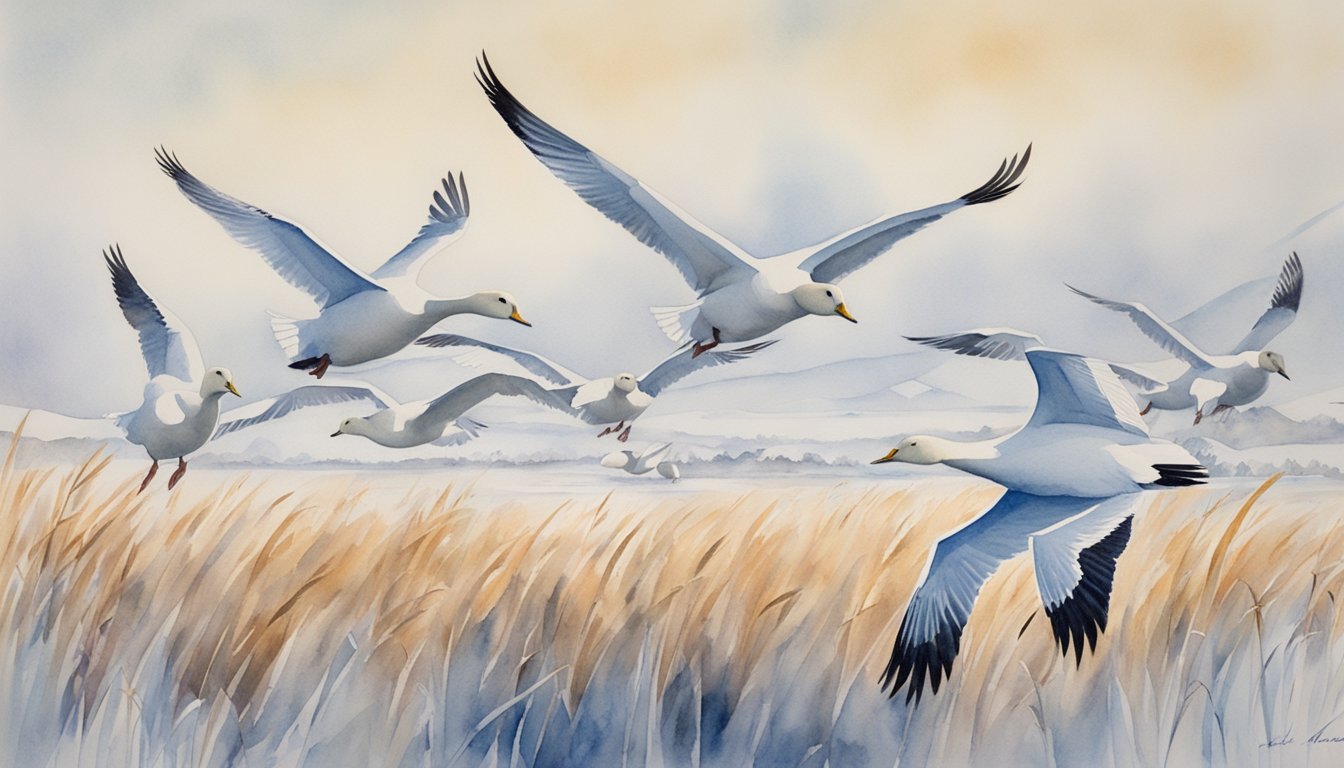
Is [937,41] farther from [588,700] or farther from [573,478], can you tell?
[588,700]

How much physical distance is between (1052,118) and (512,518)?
97 cm

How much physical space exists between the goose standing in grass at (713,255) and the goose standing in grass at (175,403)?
55 centimetres

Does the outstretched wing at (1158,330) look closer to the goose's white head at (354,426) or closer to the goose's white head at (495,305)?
the goose's white head at (495,305)

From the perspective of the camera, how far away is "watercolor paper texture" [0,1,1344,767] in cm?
138

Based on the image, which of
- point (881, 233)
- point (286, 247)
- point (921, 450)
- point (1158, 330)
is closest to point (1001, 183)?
point (881, 233)

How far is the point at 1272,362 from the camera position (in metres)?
1.42

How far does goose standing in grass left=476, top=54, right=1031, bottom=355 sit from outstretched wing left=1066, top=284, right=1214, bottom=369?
0.90ft

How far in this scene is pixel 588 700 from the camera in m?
1.38

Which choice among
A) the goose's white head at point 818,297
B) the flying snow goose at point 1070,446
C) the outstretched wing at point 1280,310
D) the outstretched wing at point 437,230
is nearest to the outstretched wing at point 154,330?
the outstretched wing at point 437,230

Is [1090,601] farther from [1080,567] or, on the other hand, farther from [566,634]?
[566,634]

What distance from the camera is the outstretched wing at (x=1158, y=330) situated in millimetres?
1397

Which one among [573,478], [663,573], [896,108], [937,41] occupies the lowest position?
[663,573]

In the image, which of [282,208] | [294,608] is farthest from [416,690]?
[282,208]
